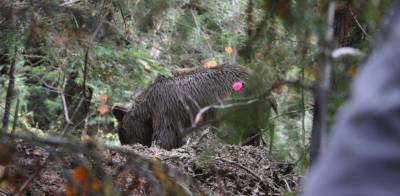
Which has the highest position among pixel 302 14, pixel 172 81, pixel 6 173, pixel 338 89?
pixel 172 81

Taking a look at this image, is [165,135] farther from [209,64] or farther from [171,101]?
[209,64]

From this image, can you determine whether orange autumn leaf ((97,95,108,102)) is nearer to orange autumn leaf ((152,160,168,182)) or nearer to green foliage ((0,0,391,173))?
green foliage ((0,0,391,173))

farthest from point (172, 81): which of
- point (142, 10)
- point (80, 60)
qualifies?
point (142, 10)

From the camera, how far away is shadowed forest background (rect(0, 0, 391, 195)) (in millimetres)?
2275

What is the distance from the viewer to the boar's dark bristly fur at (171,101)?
855 centimetres

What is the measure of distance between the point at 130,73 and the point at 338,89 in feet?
15.6

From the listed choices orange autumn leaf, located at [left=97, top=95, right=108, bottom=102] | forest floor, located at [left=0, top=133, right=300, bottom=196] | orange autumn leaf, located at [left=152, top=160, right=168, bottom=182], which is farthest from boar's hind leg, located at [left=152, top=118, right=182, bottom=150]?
orange autumn leaf, located at [left=152, top=160, right=168, bottom=182]

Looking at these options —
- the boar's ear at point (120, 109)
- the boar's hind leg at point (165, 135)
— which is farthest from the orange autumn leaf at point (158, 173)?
the boar's ear at point (120, 109)

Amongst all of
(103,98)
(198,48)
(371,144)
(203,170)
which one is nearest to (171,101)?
(103,98)

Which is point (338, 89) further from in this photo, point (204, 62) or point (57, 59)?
point (204, 62)

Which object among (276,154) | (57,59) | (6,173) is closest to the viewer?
(6,173)

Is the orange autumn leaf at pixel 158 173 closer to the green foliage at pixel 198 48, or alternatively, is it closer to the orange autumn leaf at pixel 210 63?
the green foliage at pixel 198 48

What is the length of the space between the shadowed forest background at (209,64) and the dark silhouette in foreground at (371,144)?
2.02 ft

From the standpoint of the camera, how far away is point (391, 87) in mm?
778
